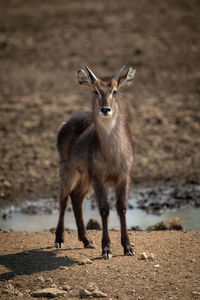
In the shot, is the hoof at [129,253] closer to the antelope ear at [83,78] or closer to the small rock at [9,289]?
the small rock at [9,289]

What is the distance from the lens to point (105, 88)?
738 centimetres

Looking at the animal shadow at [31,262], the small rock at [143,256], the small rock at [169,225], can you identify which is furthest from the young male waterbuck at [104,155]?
the small rock at [169,225]

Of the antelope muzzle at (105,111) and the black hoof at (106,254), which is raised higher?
the antelope muzzle at (105,111)

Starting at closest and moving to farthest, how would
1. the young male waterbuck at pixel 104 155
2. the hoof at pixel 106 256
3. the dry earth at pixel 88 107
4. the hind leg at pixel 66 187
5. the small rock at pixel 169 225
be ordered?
the dry earth at pixel 88 107, the hoof at pixel 106 256, the young male waterbuck at pixel 104 155, the hind leg at pixel 66 187, the small rock at pixel 169 225

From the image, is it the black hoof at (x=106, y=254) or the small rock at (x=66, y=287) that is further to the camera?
the black hoof at (x=106, y=254)

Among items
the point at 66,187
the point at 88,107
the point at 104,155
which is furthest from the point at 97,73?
the point at 104,155

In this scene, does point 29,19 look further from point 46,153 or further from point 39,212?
point 39,212

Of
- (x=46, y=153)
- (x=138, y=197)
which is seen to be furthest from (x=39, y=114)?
(x=138, y=197)

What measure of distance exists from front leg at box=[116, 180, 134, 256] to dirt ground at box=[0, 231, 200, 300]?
5.5 inches

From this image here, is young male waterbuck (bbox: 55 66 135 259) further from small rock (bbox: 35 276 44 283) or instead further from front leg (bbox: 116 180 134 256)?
small rock (bbox: 35 276 44 283)

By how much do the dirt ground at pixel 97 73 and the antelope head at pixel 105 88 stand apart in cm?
426

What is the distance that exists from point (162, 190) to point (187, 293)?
5867mm

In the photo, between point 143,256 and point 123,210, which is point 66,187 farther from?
point 143,256

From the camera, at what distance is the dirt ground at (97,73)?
42.6 ft
